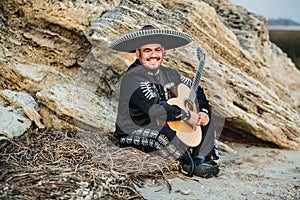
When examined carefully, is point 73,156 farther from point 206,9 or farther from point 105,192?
point 206,9

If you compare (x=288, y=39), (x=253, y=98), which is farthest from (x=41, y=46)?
(x=288, y=39)

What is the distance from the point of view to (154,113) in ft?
14.4

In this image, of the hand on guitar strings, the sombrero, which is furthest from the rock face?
the hand on guitar strings

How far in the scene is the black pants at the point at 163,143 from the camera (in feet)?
14.5

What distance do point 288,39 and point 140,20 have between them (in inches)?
441

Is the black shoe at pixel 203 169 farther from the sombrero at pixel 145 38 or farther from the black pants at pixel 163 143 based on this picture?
the sombrero at pixel 145 38

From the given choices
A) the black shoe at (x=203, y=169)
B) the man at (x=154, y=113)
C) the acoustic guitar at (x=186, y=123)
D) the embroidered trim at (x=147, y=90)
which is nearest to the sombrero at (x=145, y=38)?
the man at (x=154, y=113)

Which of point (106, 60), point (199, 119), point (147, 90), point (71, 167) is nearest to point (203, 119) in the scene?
point (199, 119)

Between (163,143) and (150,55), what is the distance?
2.88ft

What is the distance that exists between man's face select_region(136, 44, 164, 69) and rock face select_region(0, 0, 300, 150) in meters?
0.87

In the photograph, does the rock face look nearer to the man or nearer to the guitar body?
the man

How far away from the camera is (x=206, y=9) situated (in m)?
6.23

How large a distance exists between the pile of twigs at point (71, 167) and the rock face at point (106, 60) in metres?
0.69

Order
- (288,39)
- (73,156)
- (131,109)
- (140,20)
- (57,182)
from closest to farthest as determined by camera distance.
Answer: (57,182), (73,156), (131,109), (140,20), (288,39)
